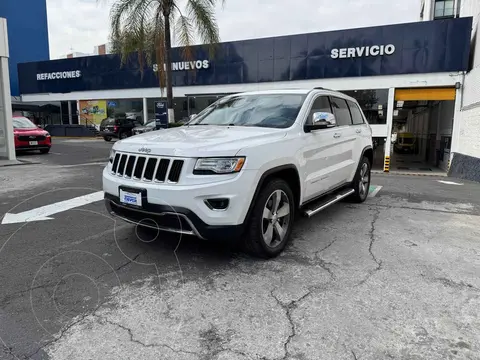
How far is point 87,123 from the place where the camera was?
99.0 ft

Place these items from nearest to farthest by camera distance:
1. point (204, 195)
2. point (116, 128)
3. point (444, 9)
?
point (204, 195), point (116, 128), point (444, 9)

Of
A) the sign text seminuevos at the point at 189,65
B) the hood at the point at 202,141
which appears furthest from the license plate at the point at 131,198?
the sign text seminuevos at the point at 189,65

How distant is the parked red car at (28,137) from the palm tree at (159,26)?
4693 millimetres

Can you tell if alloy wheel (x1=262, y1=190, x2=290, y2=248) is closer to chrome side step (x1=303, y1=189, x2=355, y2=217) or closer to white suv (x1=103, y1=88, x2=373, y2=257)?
white suv (x1=103, y1=88, x2=373, y2=257)

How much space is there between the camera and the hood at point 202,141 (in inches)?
137

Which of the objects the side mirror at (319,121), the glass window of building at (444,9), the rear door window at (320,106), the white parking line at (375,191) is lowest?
the white parking line at (375,191)

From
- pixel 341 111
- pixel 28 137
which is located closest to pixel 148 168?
pixel 341 111

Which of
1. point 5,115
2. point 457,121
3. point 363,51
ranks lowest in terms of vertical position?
point 457,121

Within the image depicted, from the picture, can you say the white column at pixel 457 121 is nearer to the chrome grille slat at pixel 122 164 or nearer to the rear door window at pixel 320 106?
the rear door window at pixel 320 106

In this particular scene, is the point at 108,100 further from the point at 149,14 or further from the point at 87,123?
the point at 149,14

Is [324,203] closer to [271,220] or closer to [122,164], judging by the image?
[271,220]

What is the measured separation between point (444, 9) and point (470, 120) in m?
22.0

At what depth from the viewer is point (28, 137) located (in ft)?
49.5

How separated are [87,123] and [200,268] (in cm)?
2942
